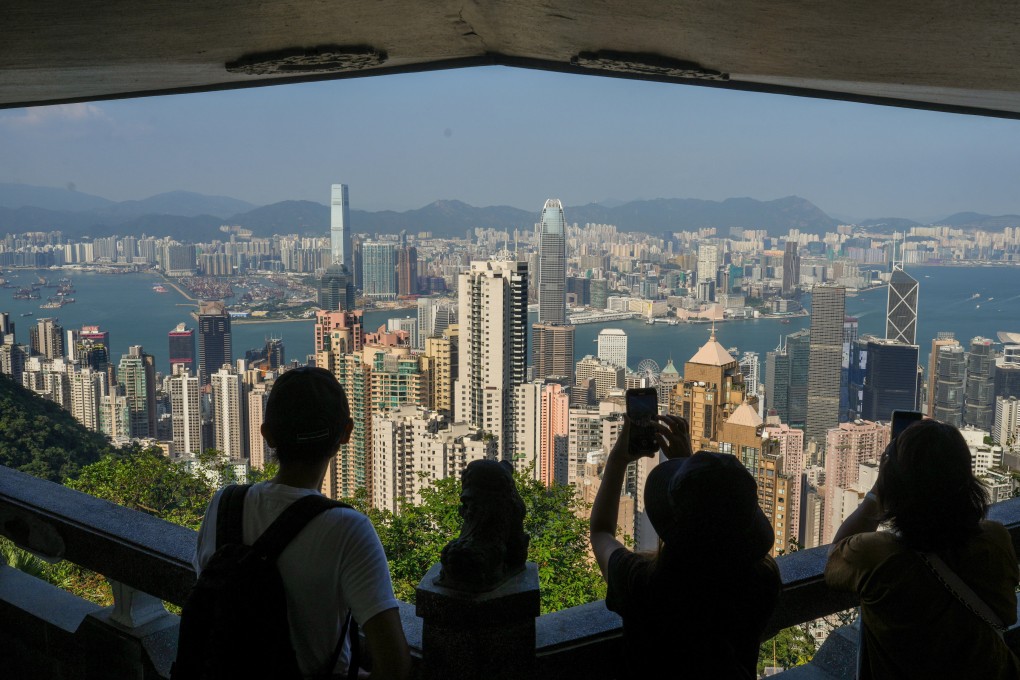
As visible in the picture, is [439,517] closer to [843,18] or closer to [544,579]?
[544,579]

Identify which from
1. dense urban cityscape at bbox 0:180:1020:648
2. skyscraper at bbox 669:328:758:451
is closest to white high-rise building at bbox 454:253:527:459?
dense urban cityscape at bbox 0:180:1020:648

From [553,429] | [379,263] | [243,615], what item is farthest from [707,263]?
[243,615]

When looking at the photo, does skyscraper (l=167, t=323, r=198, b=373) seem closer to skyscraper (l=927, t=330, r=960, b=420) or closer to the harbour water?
the harbour water

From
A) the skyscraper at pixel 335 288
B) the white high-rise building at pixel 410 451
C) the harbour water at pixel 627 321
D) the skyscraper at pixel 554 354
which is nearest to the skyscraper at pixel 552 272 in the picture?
the skyscraper at pixel 554 354

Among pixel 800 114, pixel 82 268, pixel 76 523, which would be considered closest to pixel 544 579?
pixel 76 523

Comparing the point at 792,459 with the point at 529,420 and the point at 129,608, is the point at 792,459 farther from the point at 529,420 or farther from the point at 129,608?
the point at 129,608

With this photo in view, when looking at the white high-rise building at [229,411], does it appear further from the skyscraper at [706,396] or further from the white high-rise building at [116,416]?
the skyscraper at [706,396]

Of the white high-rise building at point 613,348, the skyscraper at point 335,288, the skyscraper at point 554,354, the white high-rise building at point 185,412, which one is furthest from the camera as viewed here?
the skyscraper at point 335,288
